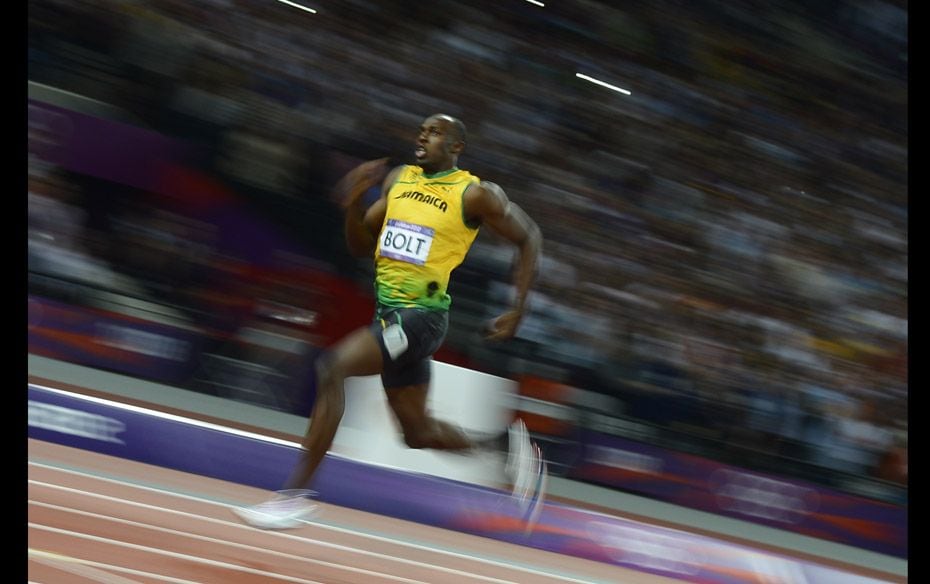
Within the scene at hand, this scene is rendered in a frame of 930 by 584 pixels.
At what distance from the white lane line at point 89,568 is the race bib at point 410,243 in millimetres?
1716

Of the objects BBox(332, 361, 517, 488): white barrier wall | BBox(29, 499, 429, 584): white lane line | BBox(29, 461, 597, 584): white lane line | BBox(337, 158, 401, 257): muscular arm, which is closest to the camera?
BBox(29, 499, 429, 584): white lane line

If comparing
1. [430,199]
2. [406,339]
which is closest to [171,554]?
[406,339]

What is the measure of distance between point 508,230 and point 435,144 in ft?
1.64

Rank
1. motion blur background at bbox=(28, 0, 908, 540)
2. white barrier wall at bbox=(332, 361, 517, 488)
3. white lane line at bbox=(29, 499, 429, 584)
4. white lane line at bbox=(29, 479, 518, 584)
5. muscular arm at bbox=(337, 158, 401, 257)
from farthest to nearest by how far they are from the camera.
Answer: motion blur background at bbox=(28, 0, 908, 540)
white barrier wall at bbox=(332, 361, 517, 488)
white lane line at bbox=(29, 479, 518, 584)
muscular arm at bbox=(337, 158, 401, 257)
white lane line at bbox=(29, 499, 429, 584)

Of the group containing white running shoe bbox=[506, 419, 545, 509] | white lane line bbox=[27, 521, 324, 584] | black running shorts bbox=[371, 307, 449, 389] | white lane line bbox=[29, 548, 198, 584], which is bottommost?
white lane line bbox=[27, 521, 324, 584]

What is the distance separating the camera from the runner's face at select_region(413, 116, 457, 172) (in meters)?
5.65

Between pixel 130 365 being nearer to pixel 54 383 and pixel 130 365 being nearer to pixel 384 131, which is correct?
pixel 54 383

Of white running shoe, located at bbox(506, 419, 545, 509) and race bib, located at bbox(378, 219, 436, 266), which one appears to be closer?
race bib, located at bbox(378, 219, 436, 266)

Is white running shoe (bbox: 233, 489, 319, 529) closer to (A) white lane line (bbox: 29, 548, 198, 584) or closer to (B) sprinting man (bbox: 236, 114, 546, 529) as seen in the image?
(B) sprinting man (bbox: 236, 114, 546, 529)

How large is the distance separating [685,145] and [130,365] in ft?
15.7

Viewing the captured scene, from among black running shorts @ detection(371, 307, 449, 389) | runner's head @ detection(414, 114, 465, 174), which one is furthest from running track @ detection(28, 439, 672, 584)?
runner's head @ detection(414, 114, 465, 174)

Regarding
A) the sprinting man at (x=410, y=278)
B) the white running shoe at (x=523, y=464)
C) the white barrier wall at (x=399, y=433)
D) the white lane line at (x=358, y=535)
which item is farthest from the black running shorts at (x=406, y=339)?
the white barrier wall at (x=399, y=433)

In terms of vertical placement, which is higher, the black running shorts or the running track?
the black running shorts

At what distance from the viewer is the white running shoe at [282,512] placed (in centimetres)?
546
